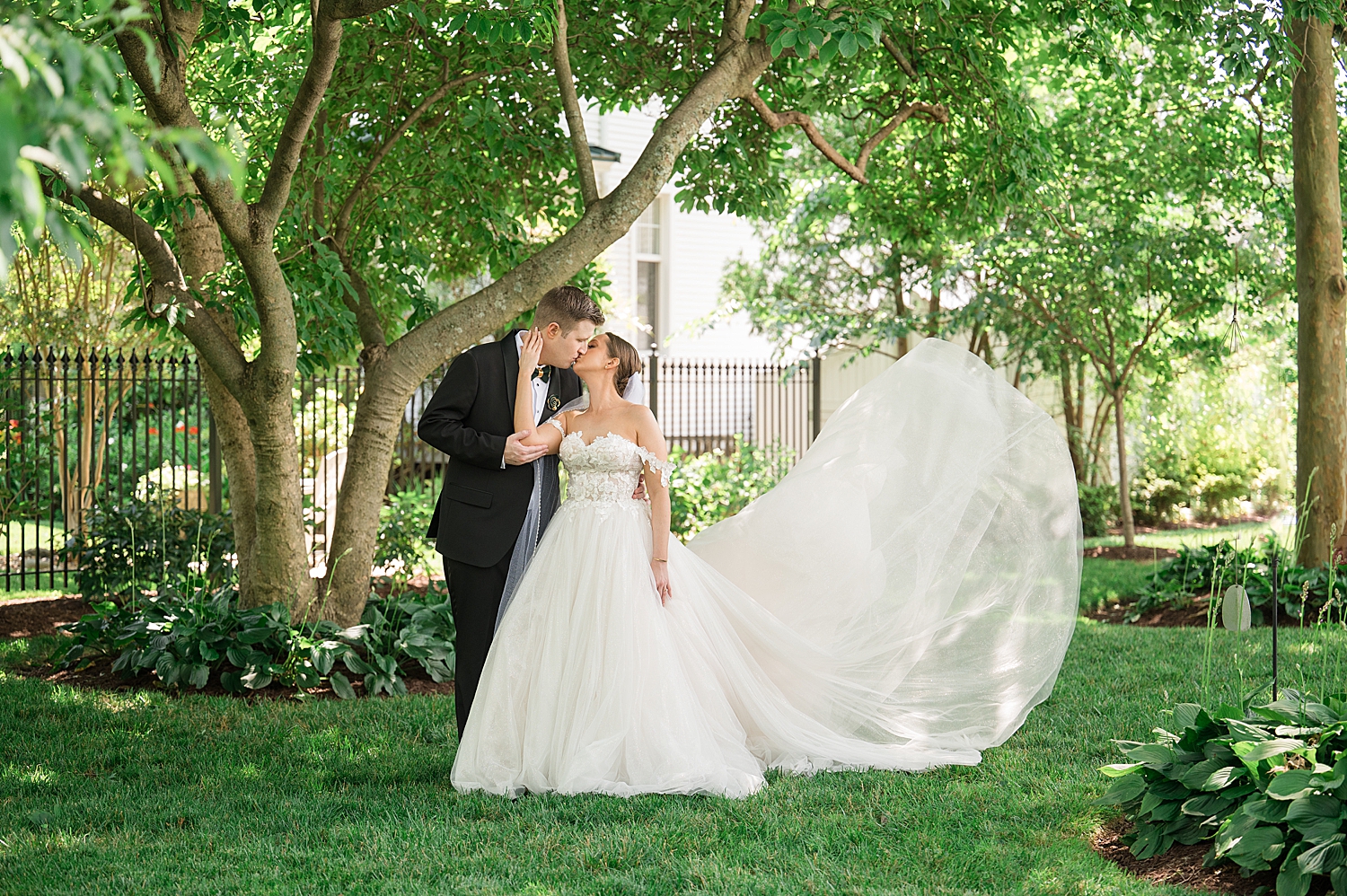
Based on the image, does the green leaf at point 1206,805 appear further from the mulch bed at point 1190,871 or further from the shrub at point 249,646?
the shrub at point 249,646

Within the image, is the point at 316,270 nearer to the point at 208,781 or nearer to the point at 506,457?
the point at 506,457

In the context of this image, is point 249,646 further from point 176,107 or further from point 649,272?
point 649,272

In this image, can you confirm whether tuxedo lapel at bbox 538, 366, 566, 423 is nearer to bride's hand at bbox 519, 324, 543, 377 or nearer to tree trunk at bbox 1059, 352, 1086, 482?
bride's hand at bbox 519, 324, 543, 377

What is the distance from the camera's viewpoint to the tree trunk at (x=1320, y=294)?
871 centimetres

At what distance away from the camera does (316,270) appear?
7.00m

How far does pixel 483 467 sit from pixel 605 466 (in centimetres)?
56

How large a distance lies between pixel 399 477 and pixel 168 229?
5.62 metres

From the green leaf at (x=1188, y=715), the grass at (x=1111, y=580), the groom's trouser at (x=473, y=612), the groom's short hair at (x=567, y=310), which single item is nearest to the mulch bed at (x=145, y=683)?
the groom's trouser at (x=473, y=612)

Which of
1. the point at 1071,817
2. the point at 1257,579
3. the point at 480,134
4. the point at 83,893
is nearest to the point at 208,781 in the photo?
the point at 83,893

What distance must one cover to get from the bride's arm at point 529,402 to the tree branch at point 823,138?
9.75ft

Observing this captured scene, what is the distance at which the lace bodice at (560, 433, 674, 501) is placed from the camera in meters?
4.94

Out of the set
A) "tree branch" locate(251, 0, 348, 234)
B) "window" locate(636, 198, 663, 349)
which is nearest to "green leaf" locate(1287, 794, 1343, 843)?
"tree branch" locate(251, 0, 348, 234)

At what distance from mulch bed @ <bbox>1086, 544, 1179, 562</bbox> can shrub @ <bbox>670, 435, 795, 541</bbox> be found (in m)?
3.84

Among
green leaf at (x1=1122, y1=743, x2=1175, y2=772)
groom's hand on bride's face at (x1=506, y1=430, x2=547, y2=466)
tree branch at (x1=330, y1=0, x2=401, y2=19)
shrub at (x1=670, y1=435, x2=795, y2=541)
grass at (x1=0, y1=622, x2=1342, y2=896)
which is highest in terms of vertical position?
tree branch at (x1=330, y1=0, x2=401, y2=19)
